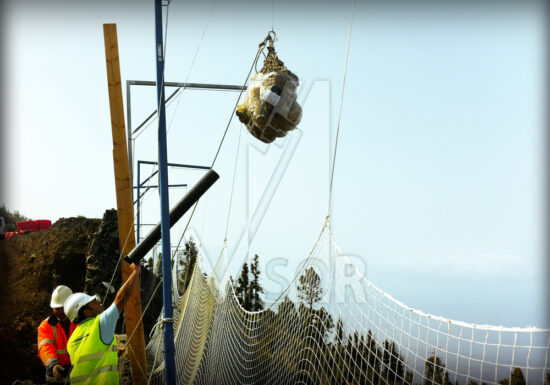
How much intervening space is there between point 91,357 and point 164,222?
5.15ft

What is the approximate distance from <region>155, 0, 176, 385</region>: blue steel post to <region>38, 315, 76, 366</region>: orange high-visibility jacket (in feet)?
2.84

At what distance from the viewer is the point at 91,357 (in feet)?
11.6

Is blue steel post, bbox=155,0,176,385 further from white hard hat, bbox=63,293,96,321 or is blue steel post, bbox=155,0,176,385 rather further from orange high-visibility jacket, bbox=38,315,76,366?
white hard hat, bbox=63,293,96,321

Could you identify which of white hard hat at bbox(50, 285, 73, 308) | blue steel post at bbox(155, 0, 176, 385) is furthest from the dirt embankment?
white hard hat at bbox(50, 285, 73, 308)

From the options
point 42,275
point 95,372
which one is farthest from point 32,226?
point 95,372

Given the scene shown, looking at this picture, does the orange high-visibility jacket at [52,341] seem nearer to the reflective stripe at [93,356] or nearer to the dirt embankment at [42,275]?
the reflective stripe at [93,356]

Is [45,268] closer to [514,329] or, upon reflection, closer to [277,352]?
[277,352]

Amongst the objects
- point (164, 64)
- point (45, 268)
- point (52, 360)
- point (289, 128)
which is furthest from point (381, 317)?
point (45, 268)

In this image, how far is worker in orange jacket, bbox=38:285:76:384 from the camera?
420 cm

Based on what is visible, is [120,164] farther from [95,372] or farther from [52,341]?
[95,372]

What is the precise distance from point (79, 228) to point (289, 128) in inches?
445

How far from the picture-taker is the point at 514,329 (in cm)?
259

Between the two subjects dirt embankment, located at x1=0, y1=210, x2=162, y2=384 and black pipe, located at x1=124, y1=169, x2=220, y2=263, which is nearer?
black pipe, located at x1=124, y1=169, x2=220, y2=263

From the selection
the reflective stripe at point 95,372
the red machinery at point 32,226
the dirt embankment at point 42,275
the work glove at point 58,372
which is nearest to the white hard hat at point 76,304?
the reflective stripe at point 95,372
